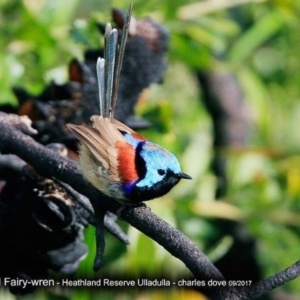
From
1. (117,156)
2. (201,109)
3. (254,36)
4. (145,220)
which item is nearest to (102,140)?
(117,156)

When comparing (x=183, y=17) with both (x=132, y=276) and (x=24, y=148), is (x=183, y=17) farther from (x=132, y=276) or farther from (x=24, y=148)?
(x=24, y=148)

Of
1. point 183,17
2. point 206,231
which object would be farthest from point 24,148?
point 206,231

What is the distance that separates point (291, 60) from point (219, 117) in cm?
22

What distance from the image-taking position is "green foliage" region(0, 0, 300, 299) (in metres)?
1.27

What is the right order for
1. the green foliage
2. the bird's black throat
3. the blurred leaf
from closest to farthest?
the bird's black throat → the green foliage → the blurred leaf

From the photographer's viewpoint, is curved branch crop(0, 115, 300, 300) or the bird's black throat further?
the bird's black throat

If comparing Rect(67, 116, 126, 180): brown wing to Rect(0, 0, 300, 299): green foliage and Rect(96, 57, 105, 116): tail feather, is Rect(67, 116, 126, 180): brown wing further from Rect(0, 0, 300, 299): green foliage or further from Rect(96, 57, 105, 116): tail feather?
Rect(0, 0, 300, 299): green foliage

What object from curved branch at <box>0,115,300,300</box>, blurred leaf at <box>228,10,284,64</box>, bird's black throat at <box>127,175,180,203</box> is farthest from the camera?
blurred leaf at <box>228,10,284,64</box>

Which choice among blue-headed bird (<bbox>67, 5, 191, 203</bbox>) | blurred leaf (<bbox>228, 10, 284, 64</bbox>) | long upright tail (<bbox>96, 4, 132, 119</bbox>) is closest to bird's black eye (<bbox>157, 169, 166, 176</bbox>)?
blue-headed bird (<bbox>67, 5, 191, 203</bbox>)

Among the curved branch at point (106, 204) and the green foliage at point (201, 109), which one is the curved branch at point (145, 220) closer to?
the curved branch at point (106, 204)

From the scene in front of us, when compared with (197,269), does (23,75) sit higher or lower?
higher

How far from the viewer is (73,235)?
84 cm

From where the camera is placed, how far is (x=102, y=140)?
33.2 inches

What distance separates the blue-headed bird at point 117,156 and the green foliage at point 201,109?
200 millimetres
